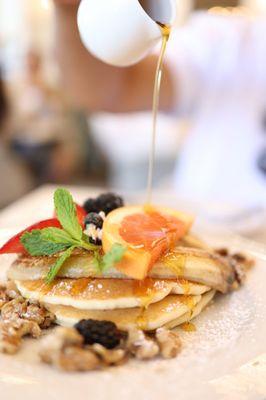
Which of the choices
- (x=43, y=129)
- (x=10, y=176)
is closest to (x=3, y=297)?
(x=10, y=176)

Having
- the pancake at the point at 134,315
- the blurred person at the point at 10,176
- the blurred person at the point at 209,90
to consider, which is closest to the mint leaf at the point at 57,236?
the pancake at the point at 134,315

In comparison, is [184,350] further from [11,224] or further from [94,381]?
[11,224]

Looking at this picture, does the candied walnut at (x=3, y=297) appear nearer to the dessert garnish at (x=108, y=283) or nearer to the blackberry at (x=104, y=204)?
the dessert garnish at (x=108, y=283)

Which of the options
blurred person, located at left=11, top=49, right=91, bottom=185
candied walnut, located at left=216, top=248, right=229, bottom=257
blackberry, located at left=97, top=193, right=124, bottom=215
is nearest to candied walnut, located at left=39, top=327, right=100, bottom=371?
blackberry, located at left=97, top=193, right=124, bottom=215

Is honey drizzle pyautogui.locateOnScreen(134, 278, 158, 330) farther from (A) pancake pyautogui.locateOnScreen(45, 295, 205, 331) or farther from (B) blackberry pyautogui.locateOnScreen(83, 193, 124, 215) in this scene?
(B) blackberry pyautogui.locateOnScreen(83, 193, 124, 215)

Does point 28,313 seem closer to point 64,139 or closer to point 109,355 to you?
point 109,355
